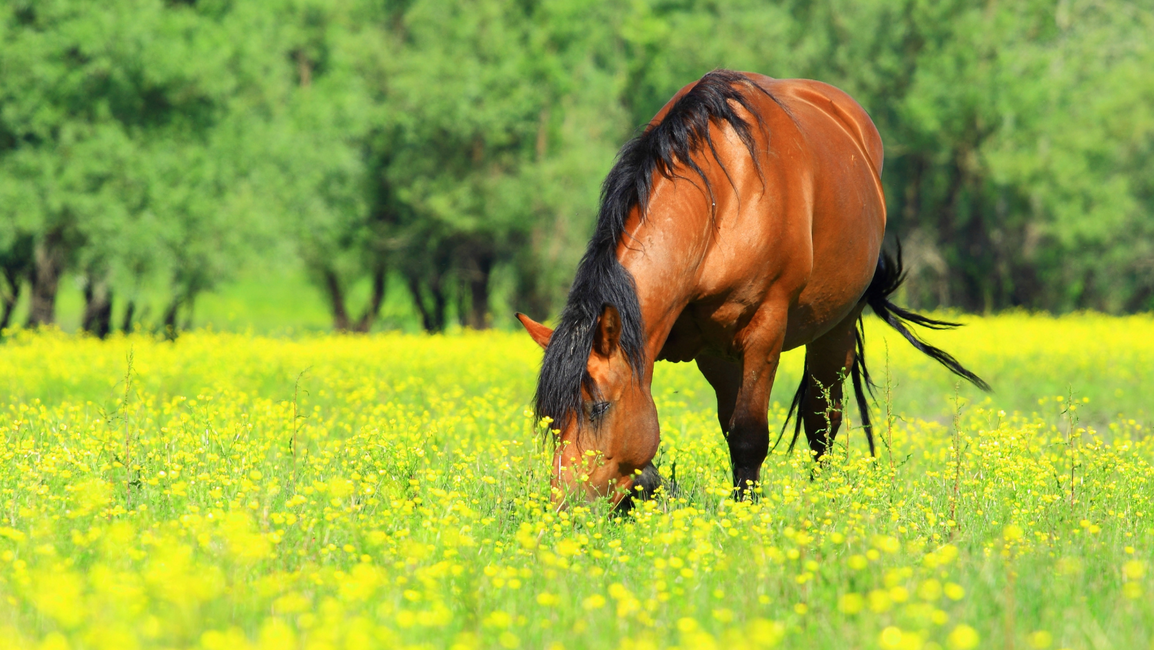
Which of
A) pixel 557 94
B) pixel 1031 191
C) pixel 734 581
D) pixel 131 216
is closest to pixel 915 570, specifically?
pixel 734 581

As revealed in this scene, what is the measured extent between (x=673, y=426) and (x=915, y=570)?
4.39 m

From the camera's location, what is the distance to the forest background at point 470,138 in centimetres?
1551

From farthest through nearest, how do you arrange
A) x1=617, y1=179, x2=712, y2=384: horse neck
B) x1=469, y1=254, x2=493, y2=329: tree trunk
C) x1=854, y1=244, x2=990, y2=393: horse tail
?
x1=469, y1=254, x2=493, y2=329: tree trunk → x1=854, y1=244, x2=990, y2=393: horse tail → x1=617, y1=179, x2=712, y2=384: horse neck

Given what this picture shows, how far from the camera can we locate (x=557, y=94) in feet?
79.6

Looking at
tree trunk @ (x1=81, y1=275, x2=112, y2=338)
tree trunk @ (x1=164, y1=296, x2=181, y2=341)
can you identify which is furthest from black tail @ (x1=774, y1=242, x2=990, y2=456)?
tree trunk @ (x1=81, y1=275, x2=112, y2=338)

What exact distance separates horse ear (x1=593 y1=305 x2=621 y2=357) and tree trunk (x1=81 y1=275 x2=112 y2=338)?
598 inches

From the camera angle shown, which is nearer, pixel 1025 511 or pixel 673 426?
pixel 1025 511

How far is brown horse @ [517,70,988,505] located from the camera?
4.20m

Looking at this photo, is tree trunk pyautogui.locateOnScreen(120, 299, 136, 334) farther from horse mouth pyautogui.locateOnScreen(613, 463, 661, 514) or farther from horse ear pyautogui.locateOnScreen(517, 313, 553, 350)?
horse mouth pyautogui.locateOnScreen(613, 463, 661, 514)

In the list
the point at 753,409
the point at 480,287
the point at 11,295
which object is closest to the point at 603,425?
the point at 753,409

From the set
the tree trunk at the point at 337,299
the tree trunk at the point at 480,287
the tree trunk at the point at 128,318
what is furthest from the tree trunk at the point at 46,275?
the tree trunk at the point at 480,287

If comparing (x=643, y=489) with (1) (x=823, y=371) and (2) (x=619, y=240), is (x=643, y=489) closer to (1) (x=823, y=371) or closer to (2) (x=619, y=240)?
(2) (x=619, y=240)

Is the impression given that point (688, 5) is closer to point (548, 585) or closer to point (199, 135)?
point (199, 135)

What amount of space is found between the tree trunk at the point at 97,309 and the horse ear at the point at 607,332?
49.8 feet
